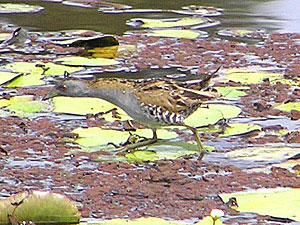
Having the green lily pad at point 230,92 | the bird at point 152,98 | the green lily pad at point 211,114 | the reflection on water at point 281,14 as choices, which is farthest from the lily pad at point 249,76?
the reflection on water at point 281,14

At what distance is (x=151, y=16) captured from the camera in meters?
11.3

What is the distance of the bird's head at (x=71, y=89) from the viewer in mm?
6777

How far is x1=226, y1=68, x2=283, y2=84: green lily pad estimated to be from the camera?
829 centimetres

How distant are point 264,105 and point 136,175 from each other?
79.0 inches

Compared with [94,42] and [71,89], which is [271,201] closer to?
[71,89]

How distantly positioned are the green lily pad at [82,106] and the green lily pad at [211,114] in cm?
55

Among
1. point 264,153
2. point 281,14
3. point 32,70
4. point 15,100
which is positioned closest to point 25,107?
point 15,100

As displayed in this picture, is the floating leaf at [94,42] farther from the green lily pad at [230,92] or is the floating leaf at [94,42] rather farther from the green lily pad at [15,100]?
the green lily pad at [230,92]

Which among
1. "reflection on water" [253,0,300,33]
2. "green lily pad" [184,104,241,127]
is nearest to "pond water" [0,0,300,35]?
"reflection on water" [253,0,300,33]

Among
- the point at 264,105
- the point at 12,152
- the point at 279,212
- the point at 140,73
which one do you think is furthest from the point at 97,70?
the point at 279,212

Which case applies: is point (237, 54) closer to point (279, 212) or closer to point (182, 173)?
point (182, 173)

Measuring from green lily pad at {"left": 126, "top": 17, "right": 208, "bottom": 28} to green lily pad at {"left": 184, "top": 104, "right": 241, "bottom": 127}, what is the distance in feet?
11.3

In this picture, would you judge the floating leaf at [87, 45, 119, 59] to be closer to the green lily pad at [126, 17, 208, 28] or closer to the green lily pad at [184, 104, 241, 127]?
the green lily pad at [126, 17, 208, 28]

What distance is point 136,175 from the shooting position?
5957 millimetres
